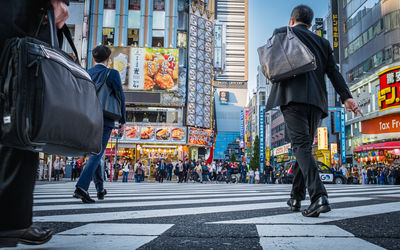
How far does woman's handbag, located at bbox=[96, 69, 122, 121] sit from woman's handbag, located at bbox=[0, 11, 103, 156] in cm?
207

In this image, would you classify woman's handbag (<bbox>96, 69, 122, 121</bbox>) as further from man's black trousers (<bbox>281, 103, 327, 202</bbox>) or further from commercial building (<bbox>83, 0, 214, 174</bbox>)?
commercial building (<bbox>83, 0, 214, 174</bbox>)

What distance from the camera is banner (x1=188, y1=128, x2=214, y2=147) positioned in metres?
35.6

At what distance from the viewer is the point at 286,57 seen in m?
2.70

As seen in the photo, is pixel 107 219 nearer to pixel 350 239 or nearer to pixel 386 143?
pixel 350 239

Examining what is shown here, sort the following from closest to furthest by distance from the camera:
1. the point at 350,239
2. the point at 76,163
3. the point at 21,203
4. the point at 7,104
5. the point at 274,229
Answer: the point at 7,104
the point at 21,203
the point at 350,239
the point at 274,229
the point at 76,163

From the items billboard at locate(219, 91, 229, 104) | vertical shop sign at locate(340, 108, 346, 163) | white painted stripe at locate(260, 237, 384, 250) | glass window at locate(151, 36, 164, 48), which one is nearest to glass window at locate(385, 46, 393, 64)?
vertical shop sign at locate(340, 108, 346, 163)

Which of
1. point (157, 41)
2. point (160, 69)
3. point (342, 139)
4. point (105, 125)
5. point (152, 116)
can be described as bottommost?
point (105, 125)

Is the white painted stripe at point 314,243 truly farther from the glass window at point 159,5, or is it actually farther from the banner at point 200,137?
the glass window at point 159,5

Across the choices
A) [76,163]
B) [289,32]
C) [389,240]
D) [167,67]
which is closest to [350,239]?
[389,240]

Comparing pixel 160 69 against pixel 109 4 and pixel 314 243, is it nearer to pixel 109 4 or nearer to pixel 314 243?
pixel 109 4

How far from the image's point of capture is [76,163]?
21188mm

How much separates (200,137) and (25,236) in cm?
3530

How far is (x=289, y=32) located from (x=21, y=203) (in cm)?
232

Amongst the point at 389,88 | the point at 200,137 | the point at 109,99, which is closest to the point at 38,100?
the point at 109,99
